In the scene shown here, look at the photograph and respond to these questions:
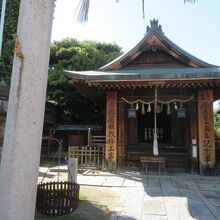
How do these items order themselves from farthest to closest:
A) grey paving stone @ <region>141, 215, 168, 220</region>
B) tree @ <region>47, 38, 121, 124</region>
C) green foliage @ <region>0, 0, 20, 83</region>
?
Result: tree @ <region>47, 38, 121, 124</region> → green foliage @ <region>0, 0, 20, 83</region> → grey paving stone @ <region>141, 215, 168, 220</region>

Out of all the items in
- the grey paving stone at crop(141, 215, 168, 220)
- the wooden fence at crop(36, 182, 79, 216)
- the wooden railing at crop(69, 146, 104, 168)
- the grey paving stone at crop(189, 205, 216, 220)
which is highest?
the wooden railing at crop(69, 146, 104, 168)

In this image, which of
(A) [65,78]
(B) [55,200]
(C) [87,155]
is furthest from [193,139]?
(A) [65,78]

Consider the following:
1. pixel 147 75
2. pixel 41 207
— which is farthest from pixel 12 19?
pixel 41 207

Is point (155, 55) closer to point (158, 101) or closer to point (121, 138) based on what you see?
point (158, 101)

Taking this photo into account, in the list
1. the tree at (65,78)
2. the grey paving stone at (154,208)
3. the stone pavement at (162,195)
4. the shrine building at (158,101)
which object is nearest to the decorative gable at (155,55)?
the shrine building at (158,101)

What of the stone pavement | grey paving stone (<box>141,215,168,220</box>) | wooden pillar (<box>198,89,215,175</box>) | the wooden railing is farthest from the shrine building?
grey paving stone (<box>141,215,168,220</box>)

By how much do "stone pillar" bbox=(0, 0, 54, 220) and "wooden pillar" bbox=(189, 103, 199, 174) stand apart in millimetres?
10794

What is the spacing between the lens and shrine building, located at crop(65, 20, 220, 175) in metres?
13.0

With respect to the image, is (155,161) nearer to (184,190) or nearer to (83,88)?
(184,190)

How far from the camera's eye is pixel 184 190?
31.7 feet

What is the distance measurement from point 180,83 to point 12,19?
23.9 feet

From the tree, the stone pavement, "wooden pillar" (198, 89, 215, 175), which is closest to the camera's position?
the stone pavement

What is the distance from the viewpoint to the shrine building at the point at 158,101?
13.0 meters

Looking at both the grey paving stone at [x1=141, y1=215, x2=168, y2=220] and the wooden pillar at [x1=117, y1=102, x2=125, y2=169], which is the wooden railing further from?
the grey paving stone at [x1=141, y1=215, x2=168, y2=220]
